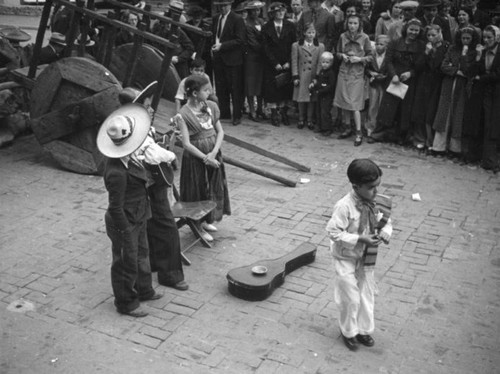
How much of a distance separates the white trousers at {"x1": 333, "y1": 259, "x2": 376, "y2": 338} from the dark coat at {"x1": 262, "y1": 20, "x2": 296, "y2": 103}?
6724 mm

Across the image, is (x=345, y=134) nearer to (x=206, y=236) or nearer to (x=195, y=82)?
(x=206, y=236)

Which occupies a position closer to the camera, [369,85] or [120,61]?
[120,61]

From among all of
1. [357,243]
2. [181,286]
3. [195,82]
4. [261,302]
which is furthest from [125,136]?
[357,243]

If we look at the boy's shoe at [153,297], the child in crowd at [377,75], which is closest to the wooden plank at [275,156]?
the child in crowd at [377,75]

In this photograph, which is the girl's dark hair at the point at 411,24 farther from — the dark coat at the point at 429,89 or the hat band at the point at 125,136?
the hat band at the point at 125,136

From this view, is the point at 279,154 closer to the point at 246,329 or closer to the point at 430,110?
the point at 430,110

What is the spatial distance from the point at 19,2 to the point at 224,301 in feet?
39.4

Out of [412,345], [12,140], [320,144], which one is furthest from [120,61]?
[412,345]

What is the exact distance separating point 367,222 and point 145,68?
5325 millimetres

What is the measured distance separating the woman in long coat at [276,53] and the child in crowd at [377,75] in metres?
1.51

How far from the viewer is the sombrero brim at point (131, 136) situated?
5.43m

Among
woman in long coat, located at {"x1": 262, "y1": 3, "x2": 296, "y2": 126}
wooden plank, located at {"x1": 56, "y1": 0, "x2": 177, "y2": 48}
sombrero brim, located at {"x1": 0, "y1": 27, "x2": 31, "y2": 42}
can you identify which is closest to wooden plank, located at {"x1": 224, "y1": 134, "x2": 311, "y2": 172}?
wooden plank, located at {"x1": 56, "y1": 0, "x2": 177, "y2": 48}

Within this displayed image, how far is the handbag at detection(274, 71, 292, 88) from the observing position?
448 inches

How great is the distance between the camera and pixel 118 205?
543 centimetres
